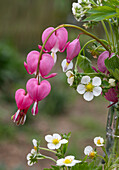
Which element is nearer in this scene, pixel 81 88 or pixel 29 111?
pixel 81 88

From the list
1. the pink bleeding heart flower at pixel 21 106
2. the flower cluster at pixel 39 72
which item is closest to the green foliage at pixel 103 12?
the flower cluster at pixel 39 72

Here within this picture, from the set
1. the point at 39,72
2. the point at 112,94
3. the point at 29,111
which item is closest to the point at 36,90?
the point at 39,72

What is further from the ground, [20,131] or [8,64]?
[8,64]

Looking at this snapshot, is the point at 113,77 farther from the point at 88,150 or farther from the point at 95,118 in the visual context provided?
the point at 95,118

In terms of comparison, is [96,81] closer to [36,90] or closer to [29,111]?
[36,90]

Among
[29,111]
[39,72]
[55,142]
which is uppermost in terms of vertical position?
[29,111]

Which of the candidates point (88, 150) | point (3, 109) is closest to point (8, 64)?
point (3, 109)

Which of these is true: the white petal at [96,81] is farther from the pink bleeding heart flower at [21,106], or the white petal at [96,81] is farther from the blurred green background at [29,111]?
the blurred green background at [29,111]
